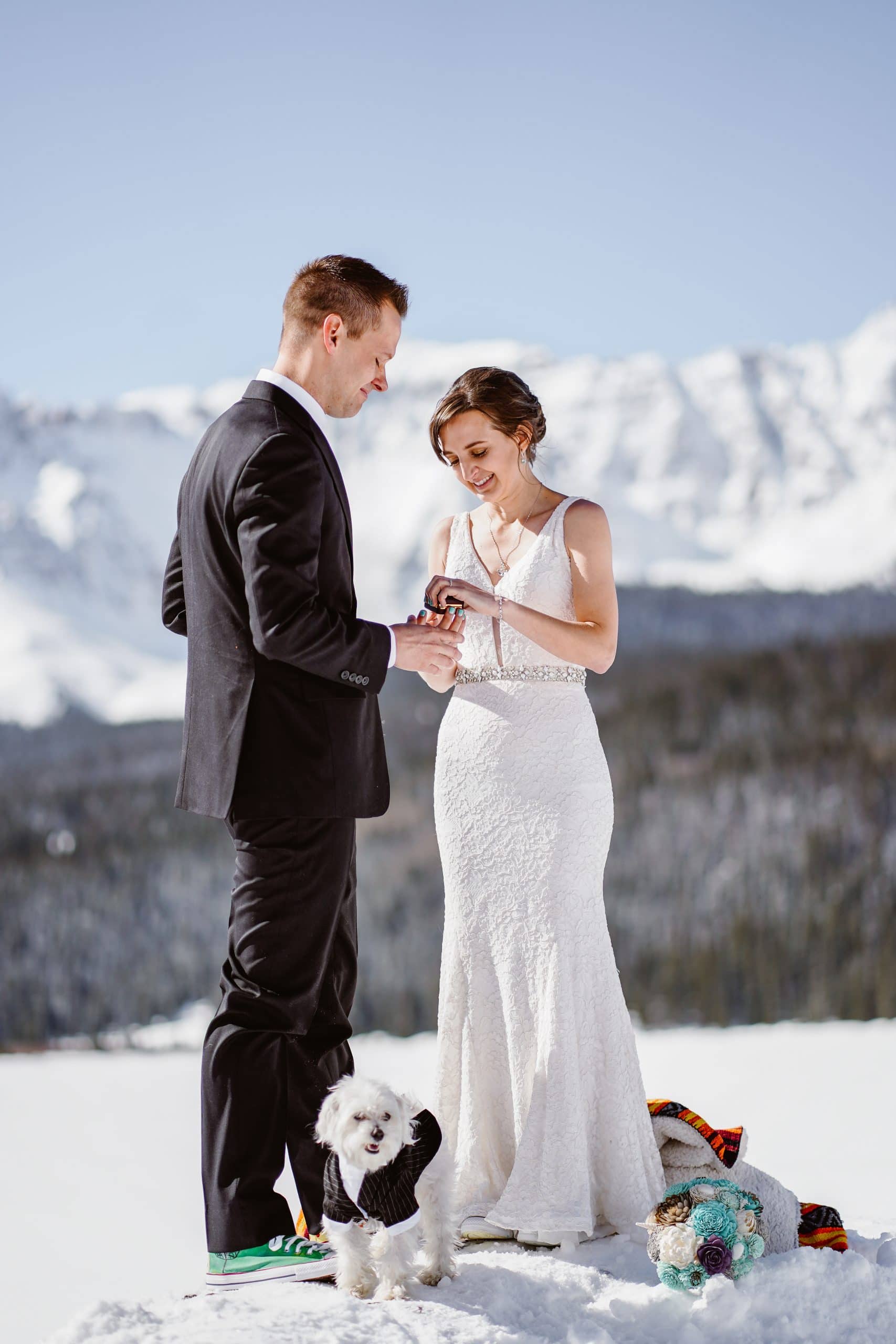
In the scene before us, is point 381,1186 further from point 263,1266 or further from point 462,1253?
point 462,1253

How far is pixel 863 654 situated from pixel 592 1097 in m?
10.7

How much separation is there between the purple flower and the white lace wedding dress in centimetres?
35

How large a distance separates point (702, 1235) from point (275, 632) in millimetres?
1166

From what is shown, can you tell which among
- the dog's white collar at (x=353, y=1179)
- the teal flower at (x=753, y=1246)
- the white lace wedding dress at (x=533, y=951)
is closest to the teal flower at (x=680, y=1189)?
the teal flower at (x=753, y=1246)

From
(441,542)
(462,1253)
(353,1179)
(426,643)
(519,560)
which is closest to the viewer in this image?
(353,1179)

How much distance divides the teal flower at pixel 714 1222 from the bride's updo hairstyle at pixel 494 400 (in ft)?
4.77

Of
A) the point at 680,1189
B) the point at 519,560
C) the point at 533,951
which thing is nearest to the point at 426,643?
the point at 519,560

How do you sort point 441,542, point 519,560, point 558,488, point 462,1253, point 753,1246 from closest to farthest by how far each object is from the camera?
point 753,1246 → point 462,1253 → point 519,560 → point 441,542 → point 558,488

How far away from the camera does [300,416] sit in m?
1.93

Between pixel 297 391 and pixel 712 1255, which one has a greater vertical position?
pixel 297 391

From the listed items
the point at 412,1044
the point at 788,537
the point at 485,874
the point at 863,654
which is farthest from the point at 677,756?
the point at 485,874

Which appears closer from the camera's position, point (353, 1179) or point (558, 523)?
point (353, 1179)

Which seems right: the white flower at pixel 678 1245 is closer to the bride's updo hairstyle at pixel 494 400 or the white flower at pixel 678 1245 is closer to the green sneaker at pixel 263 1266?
the green sneaker at pixel 263 1266

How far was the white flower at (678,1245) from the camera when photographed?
5.96 feet
